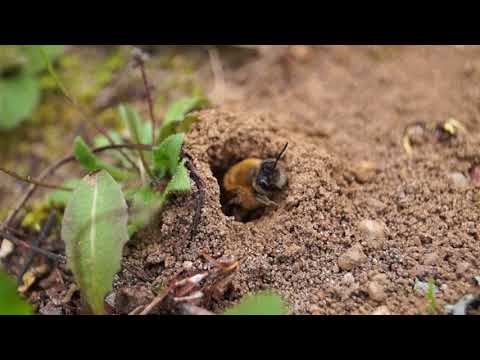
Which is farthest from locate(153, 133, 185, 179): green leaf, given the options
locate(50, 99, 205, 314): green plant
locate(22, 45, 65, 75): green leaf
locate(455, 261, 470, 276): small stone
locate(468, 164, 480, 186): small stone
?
locate(22, 45, 65, 75): green leaf

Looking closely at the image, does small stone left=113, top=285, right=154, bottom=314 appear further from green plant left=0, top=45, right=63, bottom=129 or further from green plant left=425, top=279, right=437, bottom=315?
green plant left=0, top=45, right=63, bottom=129

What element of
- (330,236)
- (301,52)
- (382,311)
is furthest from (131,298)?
(301,52)

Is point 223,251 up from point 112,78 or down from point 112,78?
down

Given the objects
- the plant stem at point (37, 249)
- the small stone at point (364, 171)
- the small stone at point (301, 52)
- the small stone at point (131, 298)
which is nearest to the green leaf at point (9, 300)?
the small stone at point (131, 298)

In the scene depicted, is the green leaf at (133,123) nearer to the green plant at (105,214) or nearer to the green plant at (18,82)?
the green plant at (105,214)

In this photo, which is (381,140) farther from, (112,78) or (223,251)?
(112,78)
